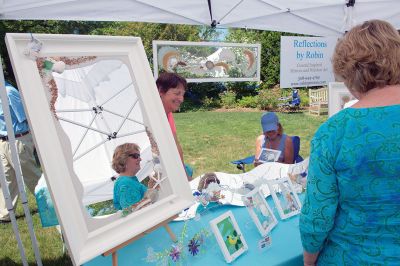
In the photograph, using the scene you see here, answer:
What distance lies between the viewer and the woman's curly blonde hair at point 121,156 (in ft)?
4.12

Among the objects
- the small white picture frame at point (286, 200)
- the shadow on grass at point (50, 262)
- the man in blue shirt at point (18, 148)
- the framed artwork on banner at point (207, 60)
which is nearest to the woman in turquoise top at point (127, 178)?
the small white picture frame at point (286, 200)

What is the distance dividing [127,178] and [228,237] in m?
0.45

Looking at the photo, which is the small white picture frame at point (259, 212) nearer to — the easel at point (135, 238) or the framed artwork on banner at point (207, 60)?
the easel at point (135, 238)

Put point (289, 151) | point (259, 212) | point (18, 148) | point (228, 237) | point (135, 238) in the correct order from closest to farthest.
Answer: point (135, 238) → point (228, 237) → point (259, 212) → point (289, 151) → point (18, 148)

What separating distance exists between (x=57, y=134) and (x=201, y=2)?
1698 mm

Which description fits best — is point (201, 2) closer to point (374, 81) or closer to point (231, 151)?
point (374, 81)

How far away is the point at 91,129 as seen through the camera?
1239 mm

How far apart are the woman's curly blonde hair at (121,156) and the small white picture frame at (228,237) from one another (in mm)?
396

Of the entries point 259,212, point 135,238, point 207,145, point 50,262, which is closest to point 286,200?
point 259,212

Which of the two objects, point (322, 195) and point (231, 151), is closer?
point (322, 195)

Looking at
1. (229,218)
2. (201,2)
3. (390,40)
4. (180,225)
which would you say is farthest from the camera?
(201,2)

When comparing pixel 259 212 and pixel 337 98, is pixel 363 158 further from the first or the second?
pixel 337 98

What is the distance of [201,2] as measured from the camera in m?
2.44

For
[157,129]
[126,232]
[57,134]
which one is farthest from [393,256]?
[57,134]
